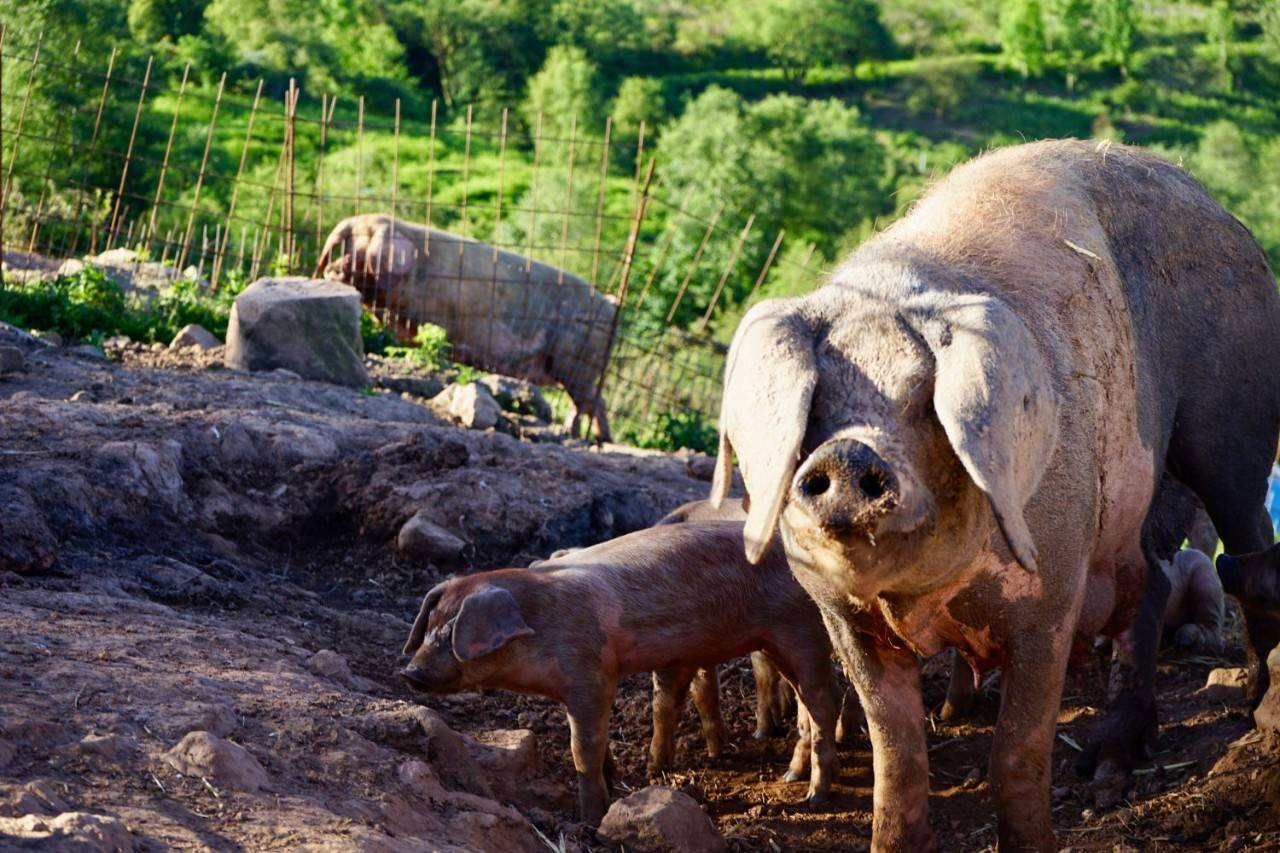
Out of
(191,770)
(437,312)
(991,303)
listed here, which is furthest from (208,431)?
(437,312)

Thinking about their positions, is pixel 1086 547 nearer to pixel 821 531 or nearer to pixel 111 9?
pixel 821 531

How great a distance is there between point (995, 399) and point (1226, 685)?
146 inches

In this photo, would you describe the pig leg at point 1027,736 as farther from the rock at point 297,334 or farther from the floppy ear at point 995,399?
the rock at point 297,334

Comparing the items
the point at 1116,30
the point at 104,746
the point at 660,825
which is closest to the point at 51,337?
the point at 104,746

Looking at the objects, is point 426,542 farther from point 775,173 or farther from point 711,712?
point 775,173

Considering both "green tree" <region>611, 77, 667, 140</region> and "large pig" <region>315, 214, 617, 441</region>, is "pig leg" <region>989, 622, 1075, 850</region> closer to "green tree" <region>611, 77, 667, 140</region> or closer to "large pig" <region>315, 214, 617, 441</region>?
"large pig" <region>315, 214, 617, 441</region>

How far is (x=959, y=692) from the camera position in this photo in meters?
6.75

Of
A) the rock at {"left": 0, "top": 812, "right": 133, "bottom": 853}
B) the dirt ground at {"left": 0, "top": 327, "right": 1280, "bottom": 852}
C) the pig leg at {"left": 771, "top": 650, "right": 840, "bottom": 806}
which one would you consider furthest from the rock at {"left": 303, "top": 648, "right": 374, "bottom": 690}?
the rock at {"left": 0, "top": 812, "right": 133, "bottom": 853}

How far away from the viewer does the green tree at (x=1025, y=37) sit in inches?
3263

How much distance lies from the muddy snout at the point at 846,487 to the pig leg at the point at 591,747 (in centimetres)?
251

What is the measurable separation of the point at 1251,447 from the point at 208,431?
16.7 feet

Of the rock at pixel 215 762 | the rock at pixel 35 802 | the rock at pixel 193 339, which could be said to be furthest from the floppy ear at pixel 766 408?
the rock at pixel 193 339

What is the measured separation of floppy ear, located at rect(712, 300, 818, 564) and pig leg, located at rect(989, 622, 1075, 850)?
103cm

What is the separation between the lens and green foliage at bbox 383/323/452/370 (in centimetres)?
1340
